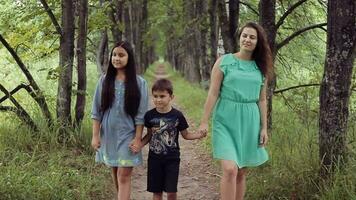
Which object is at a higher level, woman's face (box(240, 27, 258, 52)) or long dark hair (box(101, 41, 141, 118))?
woman's face (box(240, 27, 258, 52))

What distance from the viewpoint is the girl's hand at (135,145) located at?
4934 millimetres

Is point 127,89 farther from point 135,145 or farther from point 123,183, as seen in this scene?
point 123,183

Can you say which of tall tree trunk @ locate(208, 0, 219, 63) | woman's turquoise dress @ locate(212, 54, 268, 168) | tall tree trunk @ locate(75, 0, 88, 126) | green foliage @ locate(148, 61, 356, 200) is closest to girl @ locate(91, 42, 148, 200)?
woman's turquoise dress @ locate(212, 54, 268, 168)

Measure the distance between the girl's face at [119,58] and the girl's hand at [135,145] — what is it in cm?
82

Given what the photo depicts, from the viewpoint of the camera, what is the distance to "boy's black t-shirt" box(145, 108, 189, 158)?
4.82 metres

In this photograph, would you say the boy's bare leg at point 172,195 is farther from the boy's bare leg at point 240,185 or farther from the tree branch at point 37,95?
Answer: the tree branch at point 37,95

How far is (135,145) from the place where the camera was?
4938 mm

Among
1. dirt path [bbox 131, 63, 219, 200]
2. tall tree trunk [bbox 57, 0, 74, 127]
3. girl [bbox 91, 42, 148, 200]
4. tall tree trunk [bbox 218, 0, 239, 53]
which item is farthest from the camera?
tall tree trunk [bbox 218, 0, 239, 53]

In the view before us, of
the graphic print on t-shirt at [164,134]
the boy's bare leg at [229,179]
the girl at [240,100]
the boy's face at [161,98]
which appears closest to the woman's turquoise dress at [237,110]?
the girl at [240,100]

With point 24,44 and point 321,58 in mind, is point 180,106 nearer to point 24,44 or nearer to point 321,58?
point 321,58

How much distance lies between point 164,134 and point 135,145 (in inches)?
14.1

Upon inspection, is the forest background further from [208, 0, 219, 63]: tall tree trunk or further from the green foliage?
[208, 0, 219, 63]: tall tree trunk

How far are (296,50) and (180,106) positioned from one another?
8.04m

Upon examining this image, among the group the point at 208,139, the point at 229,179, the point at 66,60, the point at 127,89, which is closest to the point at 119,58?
the point at 127,89
